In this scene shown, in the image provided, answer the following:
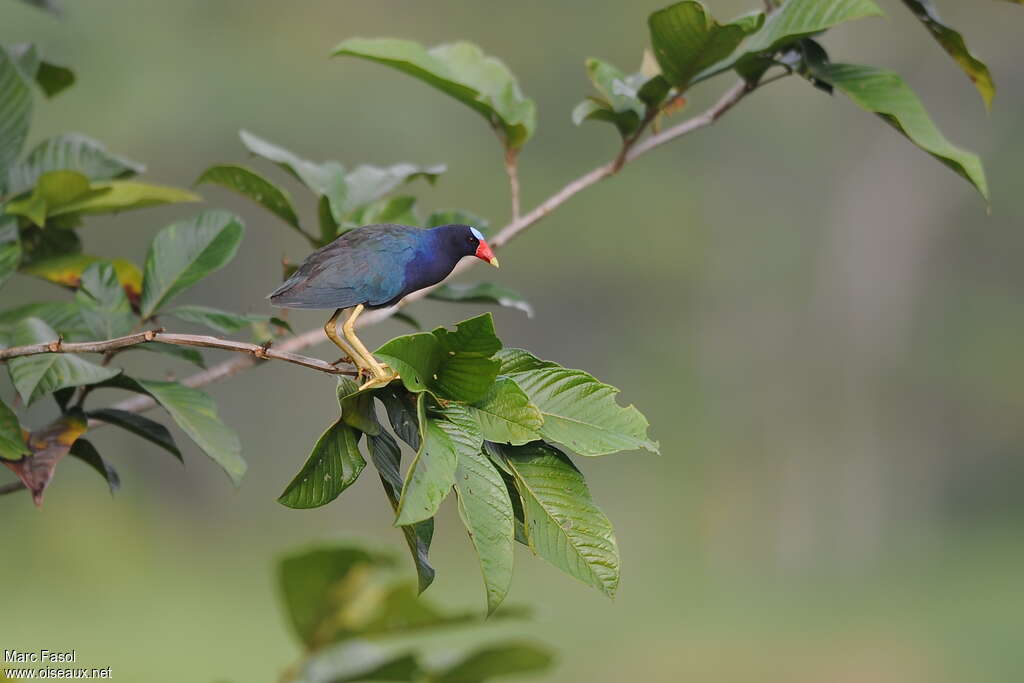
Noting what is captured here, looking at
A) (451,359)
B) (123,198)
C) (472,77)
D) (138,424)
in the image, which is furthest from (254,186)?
(451,359)

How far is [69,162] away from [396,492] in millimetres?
1079

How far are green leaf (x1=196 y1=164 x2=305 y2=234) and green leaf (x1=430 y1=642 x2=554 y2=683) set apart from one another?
1001 millimetres

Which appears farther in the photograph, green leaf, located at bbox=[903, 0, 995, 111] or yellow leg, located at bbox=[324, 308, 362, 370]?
green leaf, located at bbox=[903, 0, 995, 111]

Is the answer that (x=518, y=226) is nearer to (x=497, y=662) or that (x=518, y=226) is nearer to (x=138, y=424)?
(x=138, y=424)

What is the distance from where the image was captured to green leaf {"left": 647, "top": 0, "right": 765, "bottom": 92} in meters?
1.82

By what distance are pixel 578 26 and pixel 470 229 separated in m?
10.6

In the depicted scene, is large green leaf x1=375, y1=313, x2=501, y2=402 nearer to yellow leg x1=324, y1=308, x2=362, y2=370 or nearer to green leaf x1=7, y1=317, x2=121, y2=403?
yellow leg x1=324, y1=308, x2=362, y2=370

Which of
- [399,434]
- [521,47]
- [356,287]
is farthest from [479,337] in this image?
[521,47]

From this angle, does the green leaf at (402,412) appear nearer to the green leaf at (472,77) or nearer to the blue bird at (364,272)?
the blue bird at (364,272)

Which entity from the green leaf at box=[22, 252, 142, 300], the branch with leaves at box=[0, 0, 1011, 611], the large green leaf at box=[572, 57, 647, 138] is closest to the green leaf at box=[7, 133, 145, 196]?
the branch with leaves at box=[0, 0, 1011, 611]

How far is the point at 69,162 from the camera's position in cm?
203

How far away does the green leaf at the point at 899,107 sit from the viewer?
1744mm

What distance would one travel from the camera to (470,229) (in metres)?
1.83

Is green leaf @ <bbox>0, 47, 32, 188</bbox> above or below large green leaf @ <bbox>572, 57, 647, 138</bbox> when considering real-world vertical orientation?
below
